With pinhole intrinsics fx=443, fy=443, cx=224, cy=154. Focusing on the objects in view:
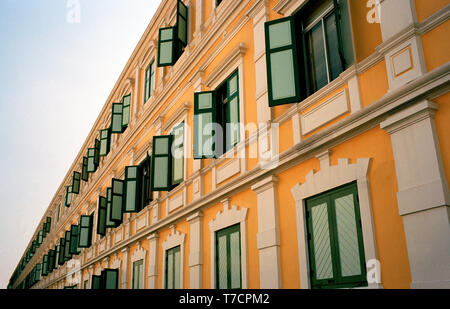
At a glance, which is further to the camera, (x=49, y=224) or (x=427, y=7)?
(x=49, y=224)

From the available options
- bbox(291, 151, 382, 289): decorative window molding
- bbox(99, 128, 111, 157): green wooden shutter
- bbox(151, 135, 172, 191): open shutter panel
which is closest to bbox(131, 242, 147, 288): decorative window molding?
bbox(151, 135, 172, 191): open shutter panel

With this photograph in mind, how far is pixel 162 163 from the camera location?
457 inches

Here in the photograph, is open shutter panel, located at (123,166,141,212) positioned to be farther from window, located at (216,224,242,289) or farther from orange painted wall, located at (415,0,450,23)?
orange painted wall, located at (415,0,450,23)

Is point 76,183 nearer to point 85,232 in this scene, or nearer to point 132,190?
point 85,232

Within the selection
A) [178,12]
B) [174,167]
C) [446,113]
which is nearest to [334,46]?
[446,113]

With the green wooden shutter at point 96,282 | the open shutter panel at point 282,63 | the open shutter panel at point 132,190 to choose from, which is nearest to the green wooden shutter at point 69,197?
the green wooden shutter at point 96,282

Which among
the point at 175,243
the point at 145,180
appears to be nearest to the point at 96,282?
the point at 145,180

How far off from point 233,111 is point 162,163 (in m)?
3.17

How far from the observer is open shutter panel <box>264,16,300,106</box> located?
7.07 m

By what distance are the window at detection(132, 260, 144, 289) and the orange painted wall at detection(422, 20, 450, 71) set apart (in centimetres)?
984

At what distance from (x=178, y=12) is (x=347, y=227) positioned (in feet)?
28.4

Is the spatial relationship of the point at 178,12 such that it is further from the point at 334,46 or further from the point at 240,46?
the point at 334,46

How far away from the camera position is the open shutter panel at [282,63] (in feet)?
23.2
